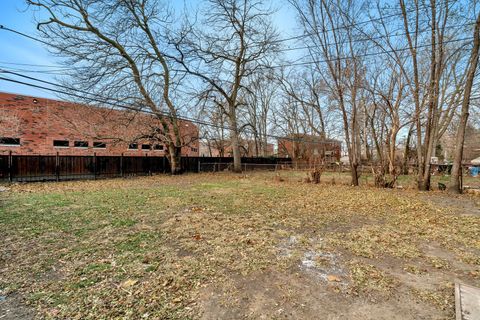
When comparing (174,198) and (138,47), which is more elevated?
(138,47)

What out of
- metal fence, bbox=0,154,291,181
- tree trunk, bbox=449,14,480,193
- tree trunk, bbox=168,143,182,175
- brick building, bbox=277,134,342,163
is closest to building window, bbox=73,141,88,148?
metal fence, bbox=0,154,291,181

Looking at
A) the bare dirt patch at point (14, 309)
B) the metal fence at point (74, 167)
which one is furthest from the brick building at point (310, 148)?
the bare dirt patch at point (14, 309)

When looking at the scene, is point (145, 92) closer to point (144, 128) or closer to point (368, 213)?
point (144, 128)

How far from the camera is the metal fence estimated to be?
10.8 meters

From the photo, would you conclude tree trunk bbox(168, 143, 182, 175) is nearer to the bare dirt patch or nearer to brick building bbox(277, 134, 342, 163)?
brick building bbox(277, 134, 342, 163)

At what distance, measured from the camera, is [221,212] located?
585cm

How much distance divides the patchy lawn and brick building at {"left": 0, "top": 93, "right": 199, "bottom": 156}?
9.25 meters

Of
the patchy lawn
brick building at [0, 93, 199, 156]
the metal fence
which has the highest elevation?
brick building at [0, 93, 199, 156]

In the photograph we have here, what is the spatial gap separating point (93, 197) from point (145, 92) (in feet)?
27.1

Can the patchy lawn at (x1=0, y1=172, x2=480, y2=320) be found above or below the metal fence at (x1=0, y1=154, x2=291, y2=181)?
below

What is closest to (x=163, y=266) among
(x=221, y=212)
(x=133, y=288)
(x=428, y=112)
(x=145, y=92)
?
(x=133, y=288)

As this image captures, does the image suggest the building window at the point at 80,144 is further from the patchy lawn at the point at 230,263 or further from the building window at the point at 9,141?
the patchy lawn at the point at 230,263

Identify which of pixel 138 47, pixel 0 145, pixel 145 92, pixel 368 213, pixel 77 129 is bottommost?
pixel 368 213

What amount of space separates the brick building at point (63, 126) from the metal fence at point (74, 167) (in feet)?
4.55
